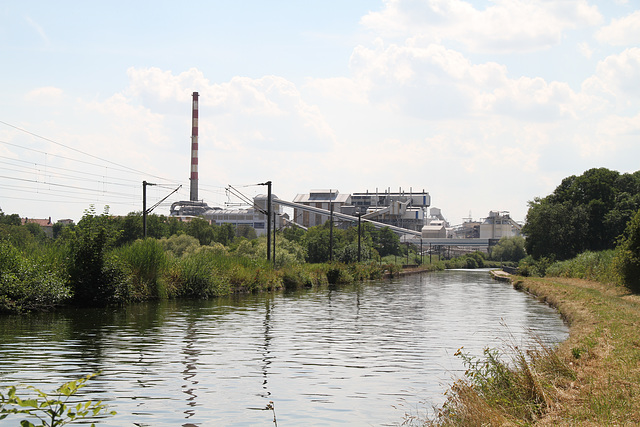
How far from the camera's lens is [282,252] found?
61.7m

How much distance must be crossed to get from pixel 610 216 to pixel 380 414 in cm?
6360

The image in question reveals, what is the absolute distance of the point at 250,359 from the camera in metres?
15.2

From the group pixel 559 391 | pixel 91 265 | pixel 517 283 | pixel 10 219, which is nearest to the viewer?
pixel 559 391

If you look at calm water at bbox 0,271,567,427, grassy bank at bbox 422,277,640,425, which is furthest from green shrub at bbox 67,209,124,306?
grassy bank at bbox 422,277,640,425

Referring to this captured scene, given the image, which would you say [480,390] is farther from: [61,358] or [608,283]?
[608,283]

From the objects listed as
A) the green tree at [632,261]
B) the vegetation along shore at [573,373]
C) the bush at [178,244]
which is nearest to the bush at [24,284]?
the vegetation along shore at [573,373]

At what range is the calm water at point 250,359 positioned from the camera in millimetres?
10453

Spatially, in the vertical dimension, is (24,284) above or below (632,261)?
below

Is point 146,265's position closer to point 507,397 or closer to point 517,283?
point 507,397

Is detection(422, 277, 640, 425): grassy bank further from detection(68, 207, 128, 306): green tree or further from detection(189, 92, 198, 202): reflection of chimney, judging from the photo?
detection(189, 92, 198, 202): reflection of chimney

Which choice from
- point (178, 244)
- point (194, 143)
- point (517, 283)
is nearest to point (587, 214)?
point (517, 283)

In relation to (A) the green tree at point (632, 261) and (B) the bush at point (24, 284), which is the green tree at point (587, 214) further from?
(B) the bush at point (24, 284)

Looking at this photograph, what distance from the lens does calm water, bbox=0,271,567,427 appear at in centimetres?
1045

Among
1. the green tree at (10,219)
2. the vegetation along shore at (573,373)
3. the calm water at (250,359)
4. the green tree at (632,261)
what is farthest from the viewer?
the green tree at (10,219)
